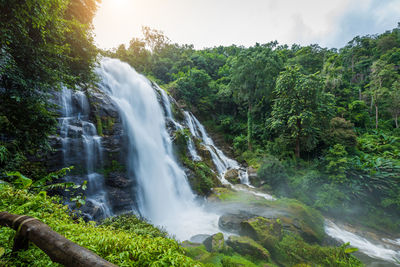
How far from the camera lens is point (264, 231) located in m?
5.64

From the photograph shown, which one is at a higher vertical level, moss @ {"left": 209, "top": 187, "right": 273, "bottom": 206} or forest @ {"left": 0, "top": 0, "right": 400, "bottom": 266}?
forest @ {"left": 0, "top": 0, "right": 400, "bottom": 266}

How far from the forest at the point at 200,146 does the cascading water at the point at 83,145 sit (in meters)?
0.28

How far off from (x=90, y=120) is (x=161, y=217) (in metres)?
6.25

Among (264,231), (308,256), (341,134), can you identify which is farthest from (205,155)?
(341,134)

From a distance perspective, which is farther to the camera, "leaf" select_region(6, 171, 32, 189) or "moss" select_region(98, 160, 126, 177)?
"moss" select_region(98, 160, 126, 177)

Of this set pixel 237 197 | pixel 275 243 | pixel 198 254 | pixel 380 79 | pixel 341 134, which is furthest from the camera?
pixel 380 79

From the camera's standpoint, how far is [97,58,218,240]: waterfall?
8.10 metres

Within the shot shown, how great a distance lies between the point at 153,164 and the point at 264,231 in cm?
713

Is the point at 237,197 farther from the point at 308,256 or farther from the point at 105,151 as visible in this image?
the point at 105,151

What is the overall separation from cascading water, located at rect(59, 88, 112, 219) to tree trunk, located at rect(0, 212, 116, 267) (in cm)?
540

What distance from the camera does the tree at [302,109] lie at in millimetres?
11359

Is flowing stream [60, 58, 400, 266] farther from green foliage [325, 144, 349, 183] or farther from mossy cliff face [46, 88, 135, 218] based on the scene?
green foliage [325, 144, 349, 183]

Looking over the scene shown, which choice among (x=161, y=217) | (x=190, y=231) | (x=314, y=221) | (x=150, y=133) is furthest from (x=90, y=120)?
(x=314, y=221)

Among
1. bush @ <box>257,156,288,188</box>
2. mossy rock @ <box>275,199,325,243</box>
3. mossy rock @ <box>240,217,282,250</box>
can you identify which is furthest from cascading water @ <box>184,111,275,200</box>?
mossy rock @ <box>240,217,282,250</box>
